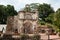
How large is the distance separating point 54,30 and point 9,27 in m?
6.63

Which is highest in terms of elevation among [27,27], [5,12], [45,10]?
[45,10]

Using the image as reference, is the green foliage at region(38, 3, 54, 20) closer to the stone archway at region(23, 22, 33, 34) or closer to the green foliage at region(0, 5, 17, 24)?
the green foliage at region(0, 5, 17, 24)

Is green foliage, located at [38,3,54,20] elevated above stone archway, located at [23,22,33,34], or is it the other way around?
green foliage, located at [38,3,54,20]

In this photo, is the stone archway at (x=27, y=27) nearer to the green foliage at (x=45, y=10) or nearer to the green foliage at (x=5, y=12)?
the green foliage at (x=5, y=12)

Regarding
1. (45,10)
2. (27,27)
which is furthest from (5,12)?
(27,27)

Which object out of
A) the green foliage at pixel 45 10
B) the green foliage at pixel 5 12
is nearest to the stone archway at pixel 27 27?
the green foliage at pixel 5 12

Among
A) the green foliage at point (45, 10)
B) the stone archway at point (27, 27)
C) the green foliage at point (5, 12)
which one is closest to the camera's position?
the stone archway at point (27, 27)

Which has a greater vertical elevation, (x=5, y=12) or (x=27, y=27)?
(x=5, y=12)

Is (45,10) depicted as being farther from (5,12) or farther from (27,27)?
(27,27)

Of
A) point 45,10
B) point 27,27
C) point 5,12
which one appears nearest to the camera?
point 27,27

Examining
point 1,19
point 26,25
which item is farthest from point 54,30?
point 1,19

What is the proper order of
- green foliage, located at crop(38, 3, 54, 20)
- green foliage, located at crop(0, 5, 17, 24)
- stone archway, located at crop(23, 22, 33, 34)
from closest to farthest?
stone archway, located at crop(23, 22, 33, 34) < green foliage, located at crop(0, 5, 17, 24) < green foliage, located at crop(38, 3, 54, 20)

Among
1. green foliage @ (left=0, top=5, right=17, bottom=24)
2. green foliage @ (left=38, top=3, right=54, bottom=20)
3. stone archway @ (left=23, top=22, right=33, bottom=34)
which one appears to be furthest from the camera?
green foliage @ (left=38, top=3, right=54, bottom=20)

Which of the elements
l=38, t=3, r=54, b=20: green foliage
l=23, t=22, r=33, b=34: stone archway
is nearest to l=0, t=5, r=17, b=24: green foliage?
l=38, t=3, r=54, b=20: green foliage
